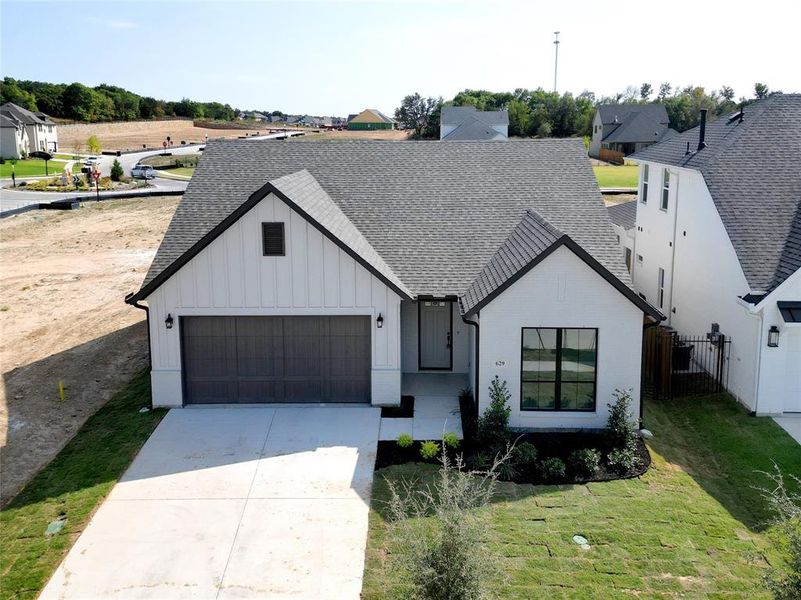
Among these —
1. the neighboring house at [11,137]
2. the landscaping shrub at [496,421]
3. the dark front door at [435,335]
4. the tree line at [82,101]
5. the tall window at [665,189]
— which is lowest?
the landscaping shrub at [496,421]

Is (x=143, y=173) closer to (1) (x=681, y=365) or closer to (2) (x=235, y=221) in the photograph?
(2) (x=235, y=221)

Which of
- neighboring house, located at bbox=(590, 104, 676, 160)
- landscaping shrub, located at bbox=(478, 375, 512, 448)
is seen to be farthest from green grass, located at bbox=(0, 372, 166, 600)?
neighboring house, located at bbox=(590, 104, 676, 160)

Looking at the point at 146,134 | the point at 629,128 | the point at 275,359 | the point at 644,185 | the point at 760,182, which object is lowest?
the point at 275,359

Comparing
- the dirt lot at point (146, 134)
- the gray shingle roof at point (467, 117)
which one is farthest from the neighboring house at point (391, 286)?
the dirt lot at point (146, 134)

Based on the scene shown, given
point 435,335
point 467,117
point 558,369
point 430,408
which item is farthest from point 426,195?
point 467,117

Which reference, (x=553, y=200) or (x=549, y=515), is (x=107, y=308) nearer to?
(x=553, y=200)

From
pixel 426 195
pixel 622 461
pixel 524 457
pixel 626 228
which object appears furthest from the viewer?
pixel 626 228

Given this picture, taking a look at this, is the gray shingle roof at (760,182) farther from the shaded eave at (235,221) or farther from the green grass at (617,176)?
the green grass at (617,176)
